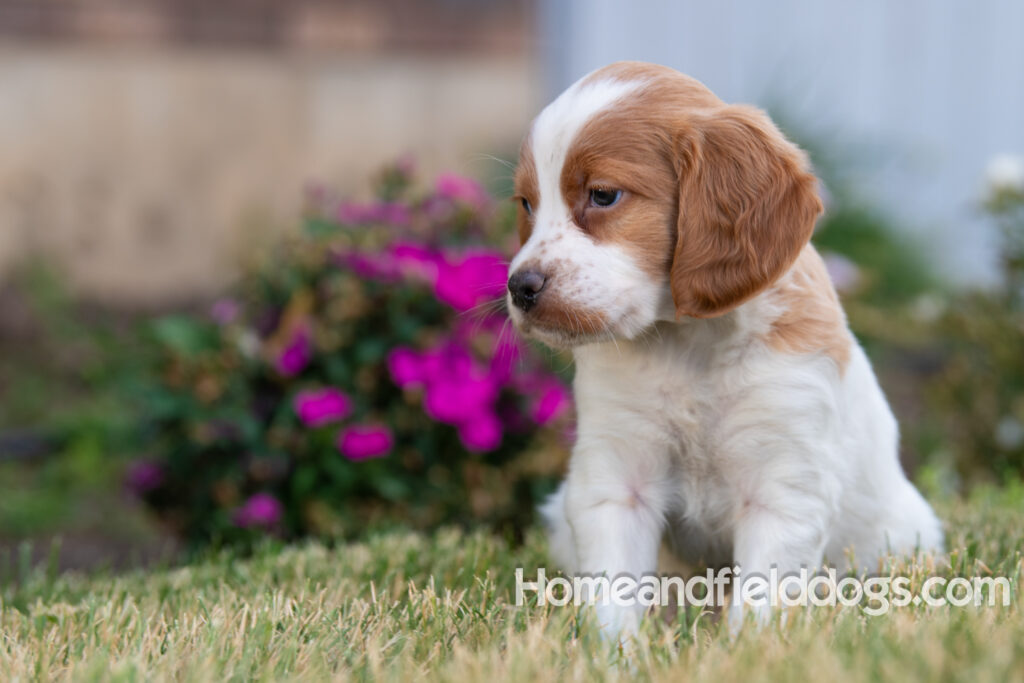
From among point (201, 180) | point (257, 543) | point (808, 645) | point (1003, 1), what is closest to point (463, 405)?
point (257, 543)

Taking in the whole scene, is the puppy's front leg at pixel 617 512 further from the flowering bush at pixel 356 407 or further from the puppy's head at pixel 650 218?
the flowering bush at pixel 356 407

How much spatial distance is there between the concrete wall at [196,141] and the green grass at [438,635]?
15.8ft

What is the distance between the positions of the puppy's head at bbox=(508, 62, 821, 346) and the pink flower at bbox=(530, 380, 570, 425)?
188 cm

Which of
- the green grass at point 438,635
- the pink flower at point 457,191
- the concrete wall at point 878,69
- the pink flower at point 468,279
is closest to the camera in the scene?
the green grass at point 438,635

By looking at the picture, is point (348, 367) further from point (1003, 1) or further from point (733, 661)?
point (1003, 1)

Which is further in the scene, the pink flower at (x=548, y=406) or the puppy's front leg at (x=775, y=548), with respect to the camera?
the pink flower at (x=548, y=406)

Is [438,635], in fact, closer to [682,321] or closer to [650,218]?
[682,321]

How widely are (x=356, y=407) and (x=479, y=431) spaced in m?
0.48

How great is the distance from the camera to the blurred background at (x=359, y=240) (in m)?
4.51

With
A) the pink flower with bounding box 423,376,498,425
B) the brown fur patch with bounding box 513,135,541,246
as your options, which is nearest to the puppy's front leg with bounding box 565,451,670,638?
the brown fur patch with bounding box 513,135,541,246

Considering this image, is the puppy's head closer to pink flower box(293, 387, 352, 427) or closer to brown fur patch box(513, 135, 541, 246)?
brown fur patch box(513, 135, 541, 246)

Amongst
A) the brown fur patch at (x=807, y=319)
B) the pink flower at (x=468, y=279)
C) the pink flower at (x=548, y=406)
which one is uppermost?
the brown fur patch at (x=807, y=319)

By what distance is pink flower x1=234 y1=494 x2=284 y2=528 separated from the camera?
4.41 meters

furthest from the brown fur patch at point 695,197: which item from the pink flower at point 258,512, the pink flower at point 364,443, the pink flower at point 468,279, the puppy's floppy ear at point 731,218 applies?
the pink flower at point 258,512
